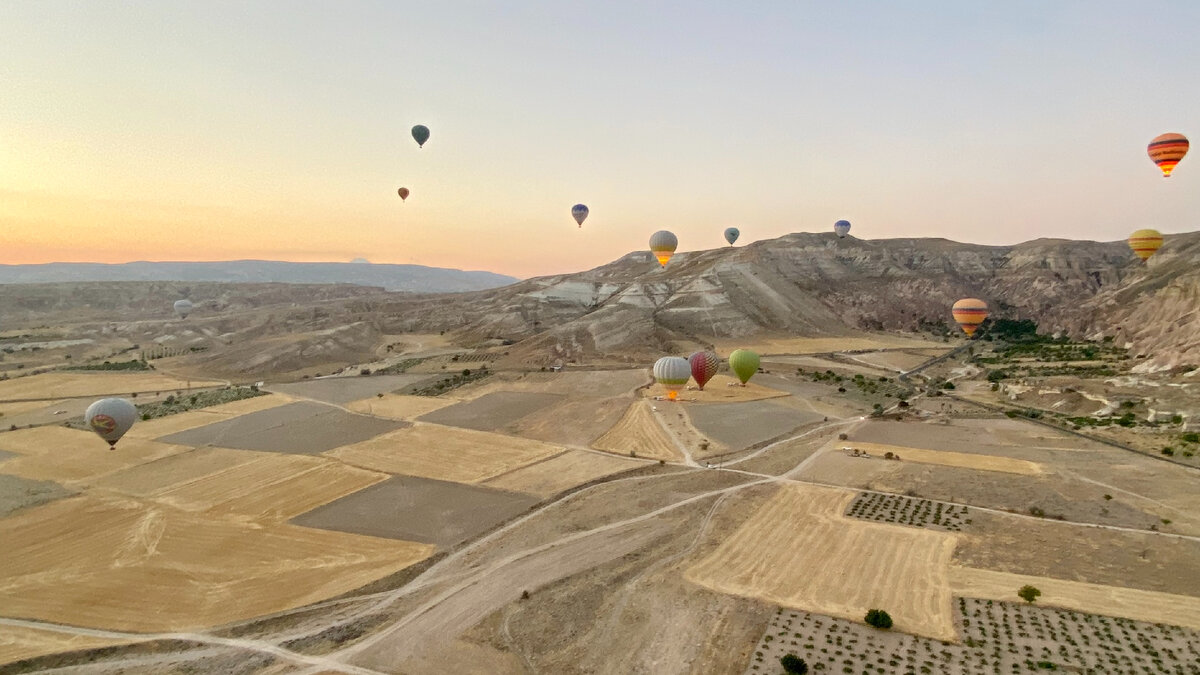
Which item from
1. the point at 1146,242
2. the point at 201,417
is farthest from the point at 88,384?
the point at 1146,242

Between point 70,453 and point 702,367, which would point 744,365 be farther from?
point 70,453

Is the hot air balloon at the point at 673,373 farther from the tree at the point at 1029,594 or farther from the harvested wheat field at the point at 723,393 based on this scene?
the tree at the point at 1029,594

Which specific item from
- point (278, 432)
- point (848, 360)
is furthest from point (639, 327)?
point (278, 432)

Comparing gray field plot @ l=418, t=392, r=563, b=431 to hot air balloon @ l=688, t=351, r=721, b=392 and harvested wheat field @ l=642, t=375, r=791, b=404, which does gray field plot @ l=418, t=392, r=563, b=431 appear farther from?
hot air balloon @ l=688, t=351, r=721, b=392

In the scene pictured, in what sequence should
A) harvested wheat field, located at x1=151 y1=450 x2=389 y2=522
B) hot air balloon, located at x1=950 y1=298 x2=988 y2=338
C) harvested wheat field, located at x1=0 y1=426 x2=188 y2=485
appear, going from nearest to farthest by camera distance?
harvested wheat field, located at x1=151 y1=450 x2=389 y2=522 < harvested wheat field, located at x1=0 y1=426 x2=188 y2=485 < hot air balloon, located at x1=950 y1=298 x2=988 y2=338

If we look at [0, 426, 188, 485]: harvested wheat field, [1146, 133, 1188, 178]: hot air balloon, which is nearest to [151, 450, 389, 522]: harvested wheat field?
[0, 426, 188, 485]: harvested wheat field

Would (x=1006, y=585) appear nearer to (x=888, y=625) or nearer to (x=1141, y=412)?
(x=888, y=625)
